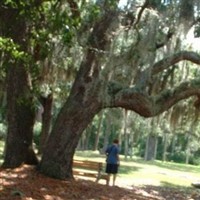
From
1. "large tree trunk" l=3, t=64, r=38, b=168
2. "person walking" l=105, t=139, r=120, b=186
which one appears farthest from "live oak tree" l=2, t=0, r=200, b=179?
"person walking" l=105, t=139, r=120, b=186

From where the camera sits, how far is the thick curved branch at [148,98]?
11781mm

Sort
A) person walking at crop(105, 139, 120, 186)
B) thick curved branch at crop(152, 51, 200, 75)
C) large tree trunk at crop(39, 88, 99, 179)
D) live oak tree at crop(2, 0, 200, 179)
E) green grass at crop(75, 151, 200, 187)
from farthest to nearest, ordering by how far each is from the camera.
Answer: green grass at crop(75, 151, 200, 187)
person walking at crop(105, 139, 120, 186)
thick curved branch at crop(152, 51, 200, 75)
large tree trunk at crop(39, 88, 99, 179)
live oak tree at crop(2, 0, 200, 179)

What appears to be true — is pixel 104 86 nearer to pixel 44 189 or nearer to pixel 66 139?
pixel 66 139

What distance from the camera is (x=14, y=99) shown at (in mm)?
11727

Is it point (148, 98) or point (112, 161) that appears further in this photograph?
point (112, 161)

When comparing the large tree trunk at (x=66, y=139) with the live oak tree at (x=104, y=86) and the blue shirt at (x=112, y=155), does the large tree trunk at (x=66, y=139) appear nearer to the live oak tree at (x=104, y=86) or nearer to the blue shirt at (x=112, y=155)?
the live oak tree at (x=104, y=86)

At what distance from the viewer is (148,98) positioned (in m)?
11.9

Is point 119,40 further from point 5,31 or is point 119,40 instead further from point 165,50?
point 5,31

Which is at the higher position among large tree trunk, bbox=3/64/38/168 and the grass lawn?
large tree trunk, bbox=3/64/38/168

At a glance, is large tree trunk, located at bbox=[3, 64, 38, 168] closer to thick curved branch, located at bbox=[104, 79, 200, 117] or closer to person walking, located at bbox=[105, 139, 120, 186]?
thick curved branch, located at bbox=[104, 79, 200, 117]

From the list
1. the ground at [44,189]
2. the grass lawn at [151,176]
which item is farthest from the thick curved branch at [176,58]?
the grass lawn at [151,176]

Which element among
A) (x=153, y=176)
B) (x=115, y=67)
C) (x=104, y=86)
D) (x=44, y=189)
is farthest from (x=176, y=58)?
(x=153, y=176)

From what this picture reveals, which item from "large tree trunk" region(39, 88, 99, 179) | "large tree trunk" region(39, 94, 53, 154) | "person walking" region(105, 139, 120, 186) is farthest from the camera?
"large tree trunk" region(39, 94, 53, 154)

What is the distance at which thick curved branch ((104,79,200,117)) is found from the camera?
1178cm
